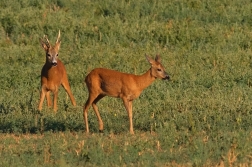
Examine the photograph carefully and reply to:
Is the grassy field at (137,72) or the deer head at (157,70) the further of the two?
the deer head at (157,70)

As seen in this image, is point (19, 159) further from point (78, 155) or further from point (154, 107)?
point (154, 107)

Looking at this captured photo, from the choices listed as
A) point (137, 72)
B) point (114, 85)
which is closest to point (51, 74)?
point (114, 85)

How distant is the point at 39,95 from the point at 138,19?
273 inches

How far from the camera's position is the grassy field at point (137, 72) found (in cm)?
1083

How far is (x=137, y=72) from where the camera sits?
1888cm

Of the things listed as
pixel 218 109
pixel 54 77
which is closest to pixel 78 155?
pixel 218 109

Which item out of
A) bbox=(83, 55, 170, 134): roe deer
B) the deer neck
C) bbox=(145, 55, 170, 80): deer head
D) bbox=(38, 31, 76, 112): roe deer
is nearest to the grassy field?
bbox=(38, 31, 76, 112): roe deer

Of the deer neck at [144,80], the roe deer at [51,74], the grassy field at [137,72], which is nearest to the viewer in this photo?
the grassy field at [137,72]

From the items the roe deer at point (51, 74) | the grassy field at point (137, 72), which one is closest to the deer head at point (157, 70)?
the grassy field at point (137, 72)

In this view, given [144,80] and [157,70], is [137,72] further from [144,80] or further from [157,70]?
Answer: [144,80]

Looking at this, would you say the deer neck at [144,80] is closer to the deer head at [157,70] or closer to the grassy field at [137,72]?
the deer head at [157,70]

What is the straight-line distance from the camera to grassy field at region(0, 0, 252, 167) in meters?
10.8

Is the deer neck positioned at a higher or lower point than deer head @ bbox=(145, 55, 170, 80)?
lower

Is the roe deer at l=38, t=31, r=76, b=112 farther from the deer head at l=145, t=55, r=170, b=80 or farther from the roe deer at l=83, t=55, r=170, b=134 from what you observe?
the deer head at l=145, t=55, r=170, b=80
